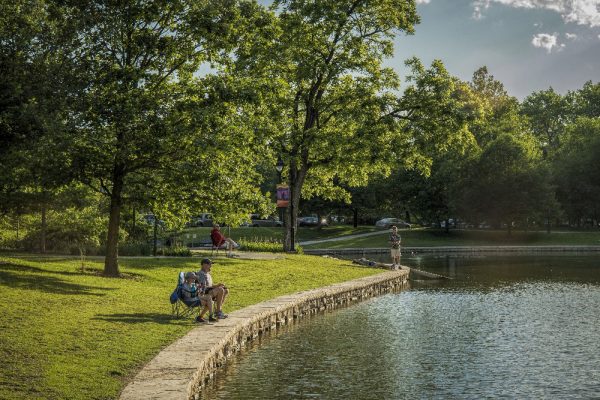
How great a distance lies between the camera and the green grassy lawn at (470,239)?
63.9m

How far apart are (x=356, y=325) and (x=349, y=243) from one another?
42.7 meters

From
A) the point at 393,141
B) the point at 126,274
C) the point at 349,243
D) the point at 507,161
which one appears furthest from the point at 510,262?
the point at 126,274

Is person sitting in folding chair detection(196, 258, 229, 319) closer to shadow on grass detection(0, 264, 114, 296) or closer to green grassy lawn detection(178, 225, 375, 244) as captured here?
shadow on grass detection(0, 264, 114, 296)

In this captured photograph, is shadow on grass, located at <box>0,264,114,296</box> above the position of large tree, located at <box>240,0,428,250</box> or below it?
below

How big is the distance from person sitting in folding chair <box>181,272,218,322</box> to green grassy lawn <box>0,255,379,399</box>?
46 centimetres

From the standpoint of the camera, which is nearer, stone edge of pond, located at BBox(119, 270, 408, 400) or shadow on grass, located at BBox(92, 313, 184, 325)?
stone edge of pond, located at BBox(119, 270, 408, 400)

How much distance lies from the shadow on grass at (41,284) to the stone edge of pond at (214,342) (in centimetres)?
438

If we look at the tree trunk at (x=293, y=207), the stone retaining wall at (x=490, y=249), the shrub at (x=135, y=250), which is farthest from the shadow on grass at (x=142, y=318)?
the stone retaining wall at (x=490, y=249)

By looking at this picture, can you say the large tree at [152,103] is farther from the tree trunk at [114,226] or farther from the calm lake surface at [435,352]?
the calm lake surface at [435,352]

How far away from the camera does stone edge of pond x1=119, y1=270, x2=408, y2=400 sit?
10766 mm

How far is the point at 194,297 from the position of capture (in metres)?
17.1

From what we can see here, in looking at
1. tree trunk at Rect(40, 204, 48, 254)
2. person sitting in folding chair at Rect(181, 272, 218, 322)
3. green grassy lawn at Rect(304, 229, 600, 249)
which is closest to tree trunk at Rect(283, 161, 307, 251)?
tree trunk at Rect(40, 204, 48, 254)

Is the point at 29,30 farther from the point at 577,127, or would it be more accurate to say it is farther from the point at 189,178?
the point at 577,127

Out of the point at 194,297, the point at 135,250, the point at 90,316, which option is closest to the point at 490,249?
the point at 135,250
